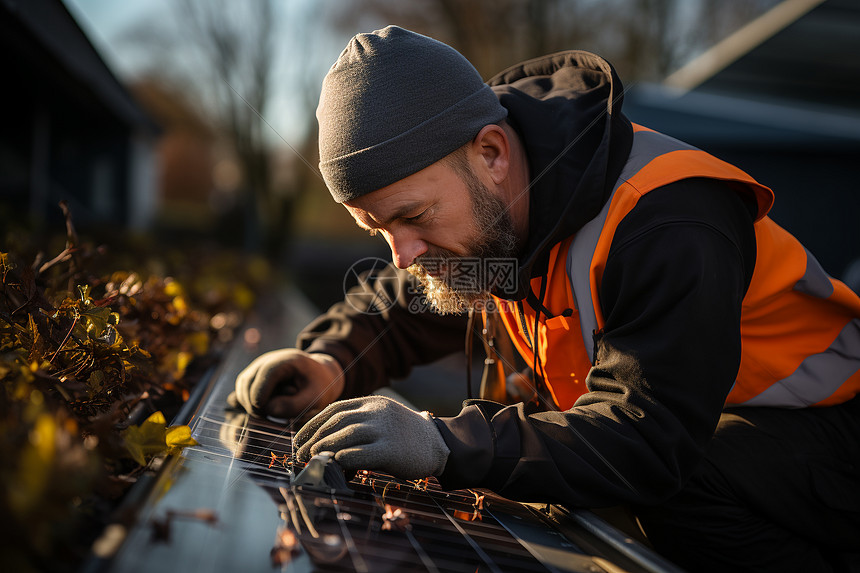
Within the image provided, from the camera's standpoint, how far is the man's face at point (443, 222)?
80.7 inches

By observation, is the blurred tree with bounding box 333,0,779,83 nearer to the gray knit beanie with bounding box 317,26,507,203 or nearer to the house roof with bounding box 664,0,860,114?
the house roof with bounding box 664,0,860,114

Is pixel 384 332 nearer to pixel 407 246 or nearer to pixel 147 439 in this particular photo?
pixel 407 246

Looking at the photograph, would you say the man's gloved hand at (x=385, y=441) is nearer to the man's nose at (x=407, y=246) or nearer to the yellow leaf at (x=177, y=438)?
the yellow leaf at (x=177, y=438)

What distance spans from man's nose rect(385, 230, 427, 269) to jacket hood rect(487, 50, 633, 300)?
0.32m

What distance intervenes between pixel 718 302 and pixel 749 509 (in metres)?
0.71

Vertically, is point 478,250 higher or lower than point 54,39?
lower

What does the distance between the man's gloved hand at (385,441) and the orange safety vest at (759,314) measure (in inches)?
23.4

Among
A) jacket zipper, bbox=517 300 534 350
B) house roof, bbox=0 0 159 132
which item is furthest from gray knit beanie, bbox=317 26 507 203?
house roof, bbox=0 0 159 132

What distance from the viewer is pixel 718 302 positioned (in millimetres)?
1613

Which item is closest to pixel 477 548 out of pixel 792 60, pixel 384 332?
pixel 384 332

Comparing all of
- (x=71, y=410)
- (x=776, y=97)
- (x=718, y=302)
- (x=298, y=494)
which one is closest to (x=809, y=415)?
(x=718, y=302)

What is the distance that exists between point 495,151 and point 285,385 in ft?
3.48

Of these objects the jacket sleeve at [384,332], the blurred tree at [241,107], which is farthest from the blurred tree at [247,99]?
the jacket sleeve at [384,332]

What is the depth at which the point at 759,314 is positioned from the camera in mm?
1976
